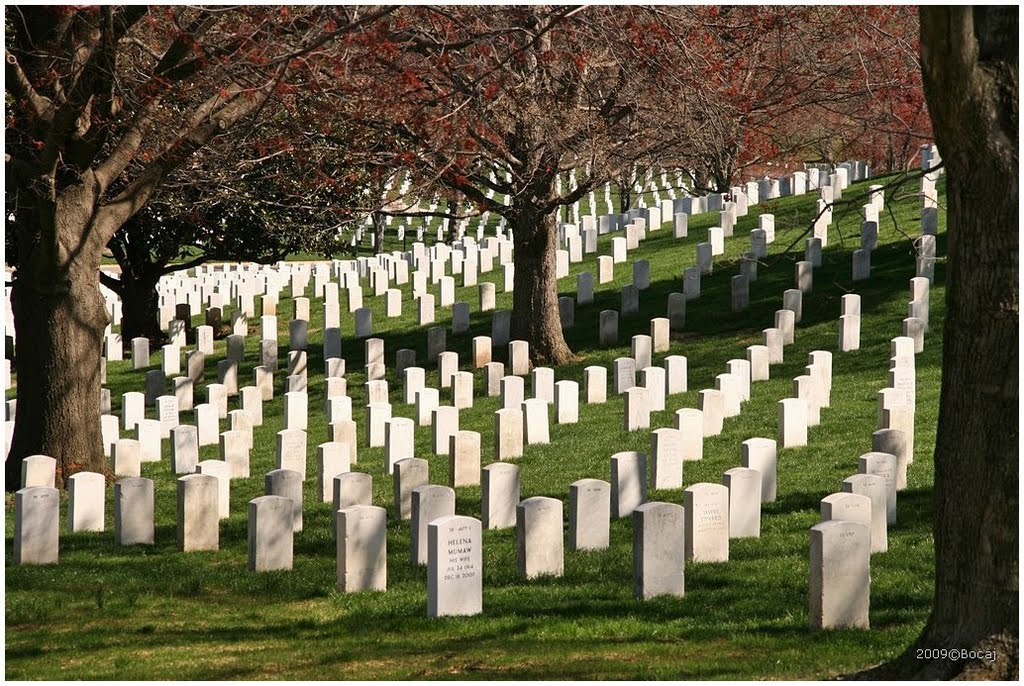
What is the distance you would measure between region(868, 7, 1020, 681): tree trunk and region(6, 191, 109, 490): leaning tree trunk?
29.5ft

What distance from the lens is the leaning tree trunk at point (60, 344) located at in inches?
515

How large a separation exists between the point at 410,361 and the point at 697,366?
4.22m

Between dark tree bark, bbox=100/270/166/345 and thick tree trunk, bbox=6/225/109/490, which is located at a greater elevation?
dark tree bark, bbox=100/270/166/345

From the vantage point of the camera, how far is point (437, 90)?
51.2 feet

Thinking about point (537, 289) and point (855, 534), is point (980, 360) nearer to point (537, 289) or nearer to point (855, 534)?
point (855, 534)

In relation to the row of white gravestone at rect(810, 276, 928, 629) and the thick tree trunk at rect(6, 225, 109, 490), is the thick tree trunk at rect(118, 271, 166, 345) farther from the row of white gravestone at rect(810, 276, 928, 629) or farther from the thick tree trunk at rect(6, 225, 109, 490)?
the row of white gravestone at rect(810, 276, 928, 629)

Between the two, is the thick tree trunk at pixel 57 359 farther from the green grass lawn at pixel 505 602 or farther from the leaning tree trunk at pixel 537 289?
the leaning tree trunk at pixel 537 289

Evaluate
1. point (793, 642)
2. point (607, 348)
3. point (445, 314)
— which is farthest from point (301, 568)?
point (445, 314)

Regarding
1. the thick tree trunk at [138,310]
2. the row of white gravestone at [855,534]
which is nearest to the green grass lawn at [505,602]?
the row of white gravestone at [855,534]

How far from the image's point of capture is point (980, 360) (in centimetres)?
666

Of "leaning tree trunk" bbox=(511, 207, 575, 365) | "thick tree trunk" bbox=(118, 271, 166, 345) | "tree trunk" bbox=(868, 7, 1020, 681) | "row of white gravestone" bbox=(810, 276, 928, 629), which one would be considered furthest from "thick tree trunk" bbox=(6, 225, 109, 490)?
"thick tree trunk" bbox=(118, 271, 166, 345)

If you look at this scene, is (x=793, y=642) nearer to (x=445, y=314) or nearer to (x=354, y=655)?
(x=354, y=655)

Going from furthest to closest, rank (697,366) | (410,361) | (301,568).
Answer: (410,361), (697,366), (301,568)

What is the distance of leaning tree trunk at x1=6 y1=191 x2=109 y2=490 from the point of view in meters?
13.1
